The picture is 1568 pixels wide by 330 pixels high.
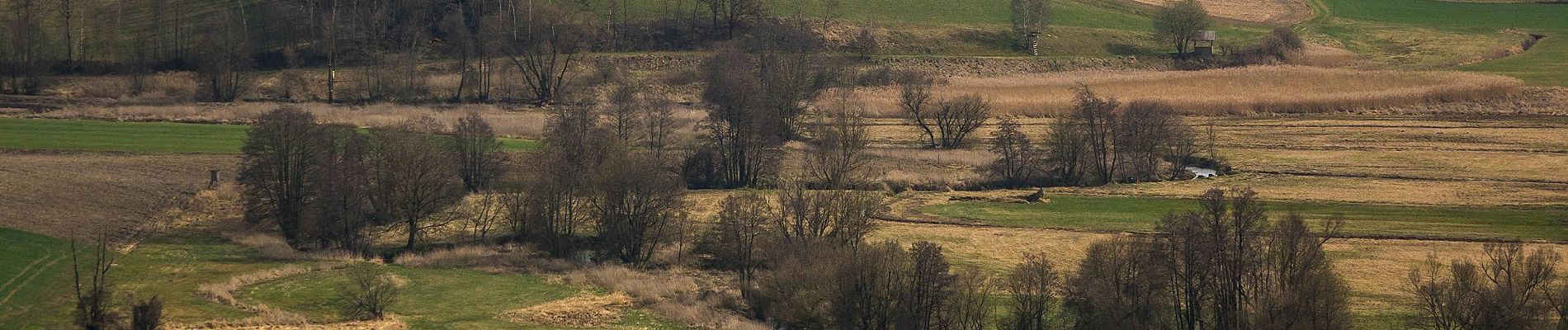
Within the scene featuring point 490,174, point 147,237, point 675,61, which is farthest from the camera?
point 675,61

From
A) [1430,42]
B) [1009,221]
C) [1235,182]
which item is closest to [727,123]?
[1009,221]

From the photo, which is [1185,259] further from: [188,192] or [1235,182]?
[188,192]

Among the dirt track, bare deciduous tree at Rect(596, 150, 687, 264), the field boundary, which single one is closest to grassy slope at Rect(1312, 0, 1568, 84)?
the field boundary

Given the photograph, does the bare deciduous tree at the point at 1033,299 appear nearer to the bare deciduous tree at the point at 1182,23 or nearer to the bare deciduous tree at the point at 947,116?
the bare deciduous tree at the point at 947,116

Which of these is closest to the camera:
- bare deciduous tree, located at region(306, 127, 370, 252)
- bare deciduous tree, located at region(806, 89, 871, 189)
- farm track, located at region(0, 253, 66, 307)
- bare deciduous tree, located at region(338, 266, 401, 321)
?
farm track, located at region(0, 253, 66, 307)

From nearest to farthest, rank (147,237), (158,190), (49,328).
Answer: (49,328) < (147,237) < (158,190)

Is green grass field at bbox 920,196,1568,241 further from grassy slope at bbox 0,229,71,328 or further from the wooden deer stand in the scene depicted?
the wooden deer stand
